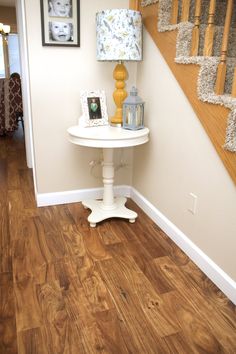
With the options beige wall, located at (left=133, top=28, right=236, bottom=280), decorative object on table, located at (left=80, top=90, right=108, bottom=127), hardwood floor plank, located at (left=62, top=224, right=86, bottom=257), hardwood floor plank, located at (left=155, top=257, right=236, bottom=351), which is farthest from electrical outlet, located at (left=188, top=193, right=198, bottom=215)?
decorative object on table, located at (left=80, top=90, right=108, bottom=127)

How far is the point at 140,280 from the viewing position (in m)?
1.67

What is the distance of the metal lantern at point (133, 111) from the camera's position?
2.07 meters

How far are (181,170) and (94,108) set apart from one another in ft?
2.65

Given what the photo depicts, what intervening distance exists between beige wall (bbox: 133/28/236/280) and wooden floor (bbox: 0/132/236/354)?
20cm

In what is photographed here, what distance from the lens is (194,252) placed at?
1.82 m

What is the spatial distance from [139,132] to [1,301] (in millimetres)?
1277

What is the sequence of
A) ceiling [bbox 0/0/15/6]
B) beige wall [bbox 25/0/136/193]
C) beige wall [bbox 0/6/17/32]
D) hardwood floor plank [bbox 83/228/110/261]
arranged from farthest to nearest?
beige wall [bbox 0/6/17/32] < ceiling [bbox 0/0/15/6] < beige wall [bbox 25/0/136/193] < hardwood floor plank [bbox 83/228/110/261]

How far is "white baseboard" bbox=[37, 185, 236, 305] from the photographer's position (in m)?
1.58

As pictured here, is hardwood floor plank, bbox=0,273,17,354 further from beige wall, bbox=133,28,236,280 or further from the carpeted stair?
the carpeted stair

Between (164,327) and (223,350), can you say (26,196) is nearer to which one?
(164,327)

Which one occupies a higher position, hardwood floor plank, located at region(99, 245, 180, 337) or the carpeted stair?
the carpeted stair

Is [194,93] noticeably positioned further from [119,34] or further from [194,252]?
[194,252]

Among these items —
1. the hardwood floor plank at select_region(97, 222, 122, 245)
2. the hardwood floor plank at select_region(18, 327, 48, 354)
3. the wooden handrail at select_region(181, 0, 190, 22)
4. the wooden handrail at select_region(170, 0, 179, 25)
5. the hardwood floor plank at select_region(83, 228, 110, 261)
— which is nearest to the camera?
the hardwood floor plank at select_region(18, 327, 48, 354)

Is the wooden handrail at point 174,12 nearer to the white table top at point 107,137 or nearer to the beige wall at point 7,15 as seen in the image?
the white table top at point 107,137
